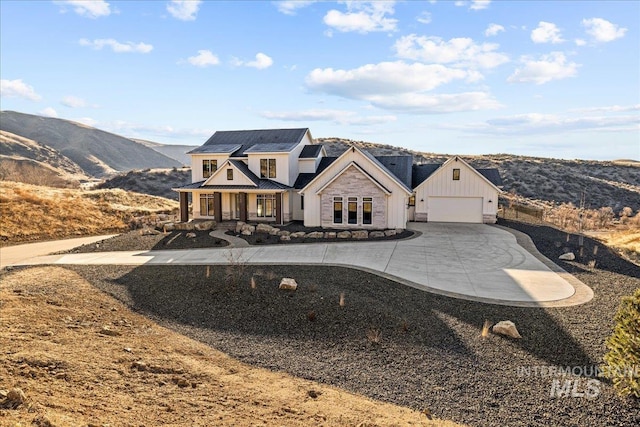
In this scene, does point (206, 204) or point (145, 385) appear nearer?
point (145, 385)

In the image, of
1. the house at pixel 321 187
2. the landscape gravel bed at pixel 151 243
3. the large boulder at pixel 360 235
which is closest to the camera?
the landscape gravel bed at pixel 151 243

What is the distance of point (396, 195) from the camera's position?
24094mm

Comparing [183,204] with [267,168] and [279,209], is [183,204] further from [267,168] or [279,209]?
[279,209]

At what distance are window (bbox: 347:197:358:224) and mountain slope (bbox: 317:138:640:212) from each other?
35021 millimetres

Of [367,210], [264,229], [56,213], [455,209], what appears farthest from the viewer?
[56,213]

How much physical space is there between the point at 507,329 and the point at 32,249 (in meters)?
24.0

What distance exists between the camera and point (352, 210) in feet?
81.0

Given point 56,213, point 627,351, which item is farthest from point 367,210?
point 56,213

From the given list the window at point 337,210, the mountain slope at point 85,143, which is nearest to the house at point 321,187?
the window at point 337,210

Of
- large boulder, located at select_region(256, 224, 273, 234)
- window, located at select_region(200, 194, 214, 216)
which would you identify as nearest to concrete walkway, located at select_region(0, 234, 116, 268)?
window, located at select_region(200, 194, 214, 216)

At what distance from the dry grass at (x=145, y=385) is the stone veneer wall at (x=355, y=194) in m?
16.9

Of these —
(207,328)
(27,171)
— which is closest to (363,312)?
(207,328)

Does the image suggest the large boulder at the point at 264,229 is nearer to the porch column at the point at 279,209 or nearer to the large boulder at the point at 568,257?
the porch column at the point at 279,209

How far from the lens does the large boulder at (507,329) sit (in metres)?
8.75
